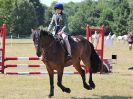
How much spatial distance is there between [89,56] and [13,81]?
10.4 feet

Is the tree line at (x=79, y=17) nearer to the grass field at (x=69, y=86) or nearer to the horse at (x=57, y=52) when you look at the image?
the grass field at (x=69, y=86)

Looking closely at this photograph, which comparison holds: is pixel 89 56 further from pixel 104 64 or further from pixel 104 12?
pixel 104 12

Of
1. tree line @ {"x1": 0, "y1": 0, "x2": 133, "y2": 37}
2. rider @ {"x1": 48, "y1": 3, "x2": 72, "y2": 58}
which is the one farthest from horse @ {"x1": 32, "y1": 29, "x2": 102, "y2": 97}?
tree line @ {"x1": 0, "y1": 0, "x2": 133, "y2": 37}

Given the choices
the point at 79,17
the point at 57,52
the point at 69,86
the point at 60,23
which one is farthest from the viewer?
the point at 79,17

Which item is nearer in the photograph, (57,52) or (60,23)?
(57,52)

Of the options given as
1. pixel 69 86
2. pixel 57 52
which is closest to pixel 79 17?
pixel 69 86

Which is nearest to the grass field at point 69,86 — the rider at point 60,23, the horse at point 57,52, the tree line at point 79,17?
the horse at point 57,52

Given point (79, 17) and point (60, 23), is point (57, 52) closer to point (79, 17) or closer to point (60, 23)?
point (60, 23)

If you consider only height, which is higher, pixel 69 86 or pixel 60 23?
pixel 60 23

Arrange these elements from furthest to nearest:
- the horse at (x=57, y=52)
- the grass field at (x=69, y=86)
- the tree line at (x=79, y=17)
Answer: the tree line at (x=79, y=17) < the grass field at (x=69, y=86) < the horse at (x=57, y=52)

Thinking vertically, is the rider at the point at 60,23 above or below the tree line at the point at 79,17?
above

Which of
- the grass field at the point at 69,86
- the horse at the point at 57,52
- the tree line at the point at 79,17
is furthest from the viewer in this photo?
the tree line at the point at 79,17

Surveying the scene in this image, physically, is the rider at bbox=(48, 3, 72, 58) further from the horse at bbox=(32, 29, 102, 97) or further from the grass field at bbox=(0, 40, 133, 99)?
the grass field at bbox=(0, 40, 133, 99)

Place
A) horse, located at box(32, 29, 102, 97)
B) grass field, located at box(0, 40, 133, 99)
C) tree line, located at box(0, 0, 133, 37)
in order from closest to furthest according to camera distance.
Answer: horse, located at box(32, 29, 102, 97)
grass field, located at box(0, 40, 133, 99)
tree line, located at box(0, 0, 133, 37)
